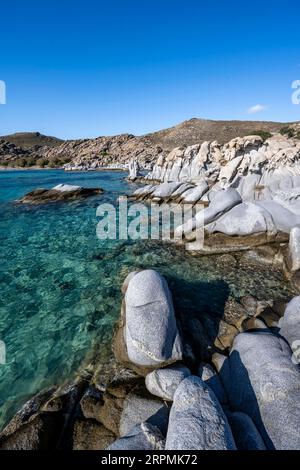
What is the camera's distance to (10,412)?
4188 millimetres

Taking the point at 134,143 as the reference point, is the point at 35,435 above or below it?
below

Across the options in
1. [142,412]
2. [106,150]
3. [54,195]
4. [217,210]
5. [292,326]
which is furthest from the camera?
[106,150]

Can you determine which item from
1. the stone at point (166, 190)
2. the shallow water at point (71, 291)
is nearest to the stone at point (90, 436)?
the shallow water at point (71, 291)

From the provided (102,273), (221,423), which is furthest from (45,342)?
(221,423)

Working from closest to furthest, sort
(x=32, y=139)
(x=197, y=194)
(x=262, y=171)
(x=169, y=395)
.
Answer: (x=169, y=395), (x=262, y=171), (x=197, y=194), (x=32, y=139)

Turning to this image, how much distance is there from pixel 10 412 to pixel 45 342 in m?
1.64

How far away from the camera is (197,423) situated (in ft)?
9.36

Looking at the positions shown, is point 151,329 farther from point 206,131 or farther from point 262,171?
point 206,131

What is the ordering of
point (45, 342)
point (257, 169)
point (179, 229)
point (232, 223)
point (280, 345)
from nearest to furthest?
point (280, 345), point (45, 342), point (232, 223), point (179, 229), point (257, 169)

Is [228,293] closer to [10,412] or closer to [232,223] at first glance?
[232,223]

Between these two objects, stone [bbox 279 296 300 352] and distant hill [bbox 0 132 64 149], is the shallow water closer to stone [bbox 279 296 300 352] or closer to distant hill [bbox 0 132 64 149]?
stone [bbox 279 296 300 352]

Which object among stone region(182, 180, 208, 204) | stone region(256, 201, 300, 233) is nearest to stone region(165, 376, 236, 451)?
stone region(256, 201, 300, 233)

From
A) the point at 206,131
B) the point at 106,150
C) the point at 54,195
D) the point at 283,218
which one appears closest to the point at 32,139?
the point at 106,150

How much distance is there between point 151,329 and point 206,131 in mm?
111442
